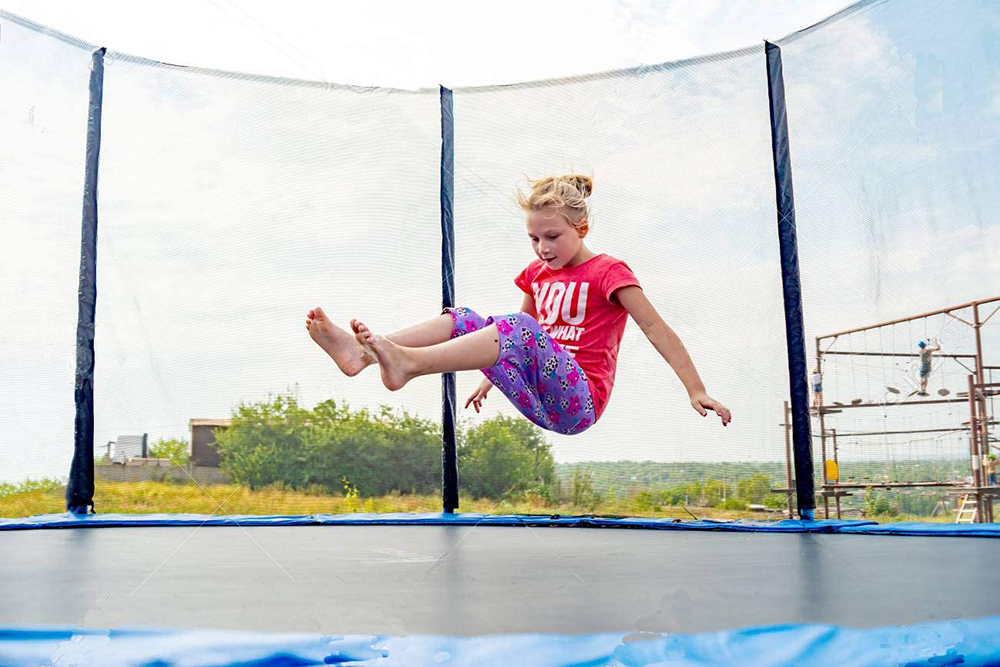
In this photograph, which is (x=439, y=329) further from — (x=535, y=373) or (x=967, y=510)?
(x=967, y=510)

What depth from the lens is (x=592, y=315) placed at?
1610 millimetres

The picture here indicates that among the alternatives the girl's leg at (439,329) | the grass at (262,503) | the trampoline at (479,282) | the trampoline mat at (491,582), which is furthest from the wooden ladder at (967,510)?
the girl's leg at (439,329)

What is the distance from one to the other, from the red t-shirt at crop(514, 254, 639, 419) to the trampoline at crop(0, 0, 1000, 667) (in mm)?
339

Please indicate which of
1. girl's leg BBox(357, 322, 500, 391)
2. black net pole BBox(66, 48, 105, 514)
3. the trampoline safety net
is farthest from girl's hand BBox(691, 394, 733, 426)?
black net pole BBox(66, 48, 105, 514)

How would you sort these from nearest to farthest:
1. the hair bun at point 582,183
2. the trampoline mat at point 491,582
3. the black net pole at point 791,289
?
the trampoline mat at point 491,582 → the hair bun at point 582,183 → the black net pole at point 791,289

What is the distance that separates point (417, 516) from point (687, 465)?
789 millimetres

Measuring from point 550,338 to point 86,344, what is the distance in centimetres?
154

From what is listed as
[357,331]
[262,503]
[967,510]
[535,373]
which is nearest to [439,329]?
[535,373]

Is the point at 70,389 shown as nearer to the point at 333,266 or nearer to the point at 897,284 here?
the point at 333,266

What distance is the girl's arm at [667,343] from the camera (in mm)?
1305

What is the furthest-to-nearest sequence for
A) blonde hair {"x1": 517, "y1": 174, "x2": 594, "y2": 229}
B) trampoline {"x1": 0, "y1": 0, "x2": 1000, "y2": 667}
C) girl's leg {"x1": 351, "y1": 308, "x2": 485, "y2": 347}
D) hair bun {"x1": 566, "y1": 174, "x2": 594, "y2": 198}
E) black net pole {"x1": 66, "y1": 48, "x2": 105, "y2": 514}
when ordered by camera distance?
black net pole {"x1": 66, "y1": 48, "x2": 105, "y2": 514} < trampoline {"x1": 0, "y1": 0, "x2": 1000, "y2": 667} < hair bun {"x1": 566, "y1": 174, "x2": 594, "y2": 198} < blonde hair {"x1": 517, "y1": 174, "x2": 594, "y2": 229} < girl's leg {"x1": 351, "y1": 308, "x2": 485, "y2": 347}

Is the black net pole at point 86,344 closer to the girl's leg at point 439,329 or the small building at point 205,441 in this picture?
the small building at point 205,441

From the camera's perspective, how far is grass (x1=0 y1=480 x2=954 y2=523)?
7.34 feet

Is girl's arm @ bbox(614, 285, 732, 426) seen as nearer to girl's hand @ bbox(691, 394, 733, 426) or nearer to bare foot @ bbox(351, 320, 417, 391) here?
girl's hand @ bbox(691, 394, 733, 426)
